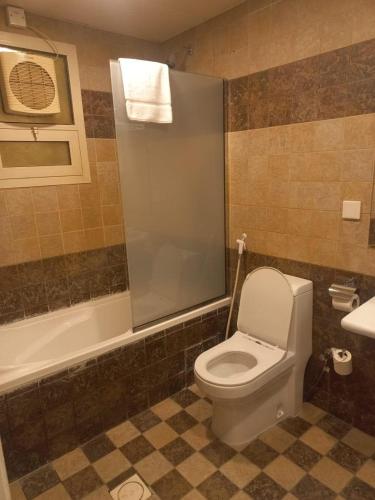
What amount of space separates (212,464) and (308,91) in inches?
81.6

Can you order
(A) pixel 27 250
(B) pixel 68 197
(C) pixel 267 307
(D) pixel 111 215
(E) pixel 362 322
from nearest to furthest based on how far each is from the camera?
(E) pixel 362 322 < (C) pixel 267 307 < (A) pixel 27 250 < (B) pixel 68 197 < (D) pixel 111 215

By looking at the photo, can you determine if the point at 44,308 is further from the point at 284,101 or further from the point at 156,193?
the point at 284,101

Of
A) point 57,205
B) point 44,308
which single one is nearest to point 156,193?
point 57,205

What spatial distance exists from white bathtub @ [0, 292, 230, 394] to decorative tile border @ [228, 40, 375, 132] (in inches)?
52.1

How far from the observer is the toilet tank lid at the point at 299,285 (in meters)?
1.96

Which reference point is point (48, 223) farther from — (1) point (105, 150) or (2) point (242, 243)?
(2) point (242, 243)

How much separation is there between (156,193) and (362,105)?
117cm

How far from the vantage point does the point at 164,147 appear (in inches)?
81.1

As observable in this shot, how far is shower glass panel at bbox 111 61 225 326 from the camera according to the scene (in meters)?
1.93

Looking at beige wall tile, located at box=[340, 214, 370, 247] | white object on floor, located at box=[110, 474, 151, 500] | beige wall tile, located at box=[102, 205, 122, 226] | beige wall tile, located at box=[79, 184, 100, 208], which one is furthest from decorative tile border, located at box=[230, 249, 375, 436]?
beige wall tile, located at box=[79, 184, 100, 208]

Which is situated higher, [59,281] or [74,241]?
[74,241]

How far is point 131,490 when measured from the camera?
1679 millimetres

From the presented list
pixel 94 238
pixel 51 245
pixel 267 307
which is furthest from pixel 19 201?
pixel 267 307

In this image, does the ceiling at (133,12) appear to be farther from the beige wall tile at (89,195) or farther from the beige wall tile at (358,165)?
the beige wall tile at (358,165)
